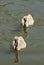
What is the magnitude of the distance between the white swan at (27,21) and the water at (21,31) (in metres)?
0.16

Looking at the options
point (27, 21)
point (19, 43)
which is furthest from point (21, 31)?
point (19, 43)

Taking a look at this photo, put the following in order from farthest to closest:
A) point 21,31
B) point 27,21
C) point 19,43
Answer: point 27,21 < point 21,31 < point 19,43

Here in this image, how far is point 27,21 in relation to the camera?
12789 millimetres

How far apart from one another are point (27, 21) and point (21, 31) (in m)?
0.61

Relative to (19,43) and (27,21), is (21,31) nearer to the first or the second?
(27,21)

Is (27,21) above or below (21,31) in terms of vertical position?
above

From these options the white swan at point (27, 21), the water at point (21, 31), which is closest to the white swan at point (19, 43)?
the water at point (21, 31)

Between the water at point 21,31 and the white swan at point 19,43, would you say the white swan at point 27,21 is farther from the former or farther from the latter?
the white swan at point 19,43

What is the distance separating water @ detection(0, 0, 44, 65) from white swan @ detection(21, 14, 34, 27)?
0.51 feet

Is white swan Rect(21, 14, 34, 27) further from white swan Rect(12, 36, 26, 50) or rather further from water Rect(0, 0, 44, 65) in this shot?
white swan Rect(12, 36, 26, 50)

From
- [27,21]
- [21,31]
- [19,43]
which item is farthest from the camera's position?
[27,21]

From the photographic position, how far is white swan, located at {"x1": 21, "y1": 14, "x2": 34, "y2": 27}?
12.6 m

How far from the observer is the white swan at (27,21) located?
41.3 feet

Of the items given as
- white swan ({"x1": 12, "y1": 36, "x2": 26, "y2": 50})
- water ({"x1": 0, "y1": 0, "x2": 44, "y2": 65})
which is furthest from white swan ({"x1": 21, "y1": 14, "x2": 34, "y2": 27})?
white swan ({"x1": 12, "y1": 36, "x2": 26, "y2": 50})
